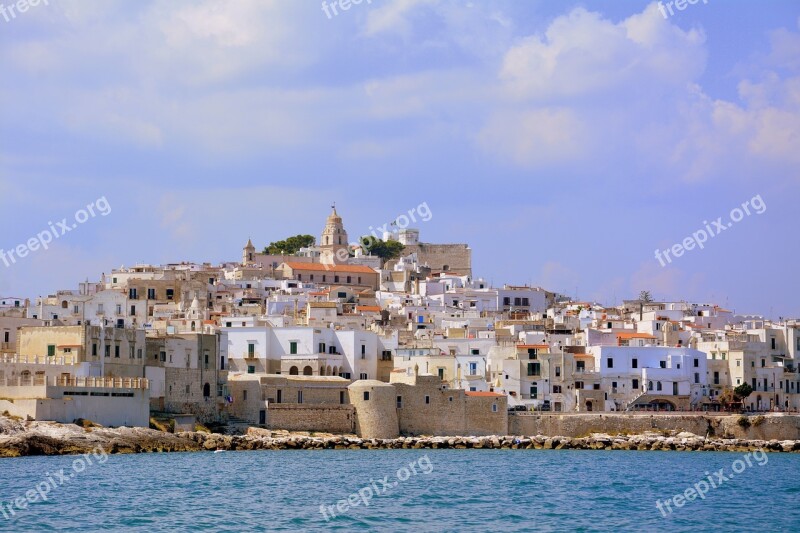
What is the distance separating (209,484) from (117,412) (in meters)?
12.9

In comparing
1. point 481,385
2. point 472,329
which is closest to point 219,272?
point 472,329

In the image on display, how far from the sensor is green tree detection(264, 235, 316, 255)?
11875cm

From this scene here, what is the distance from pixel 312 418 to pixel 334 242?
51915mm

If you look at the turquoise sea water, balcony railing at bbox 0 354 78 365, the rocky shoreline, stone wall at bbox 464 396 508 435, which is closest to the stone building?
the rocky shoreline

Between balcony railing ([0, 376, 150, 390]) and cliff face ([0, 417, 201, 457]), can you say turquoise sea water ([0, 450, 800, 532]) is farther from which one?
balcony railing ([0, 376, 150, 390])

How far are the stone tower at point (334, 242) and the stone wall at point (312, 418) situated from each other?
48.5 metres

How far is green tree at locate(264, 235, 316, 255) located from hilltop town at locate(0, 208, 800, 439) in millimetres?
25979

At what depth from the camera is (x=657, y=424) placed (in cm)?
6412

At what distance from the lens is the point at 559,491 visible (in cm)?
4456

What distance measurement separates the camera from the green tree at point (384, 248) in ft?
384

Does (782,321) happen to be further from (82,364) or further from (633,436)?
(82,364)

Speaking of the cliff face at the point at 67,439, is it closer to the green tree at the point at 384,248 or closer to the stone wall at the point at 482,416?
the stone wall at the point at 482,416

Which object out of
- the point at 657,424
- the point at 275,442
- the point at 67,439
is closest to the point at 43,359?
the point at 67,439

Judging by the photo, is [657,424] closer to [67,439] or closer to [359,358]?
[359,358]
